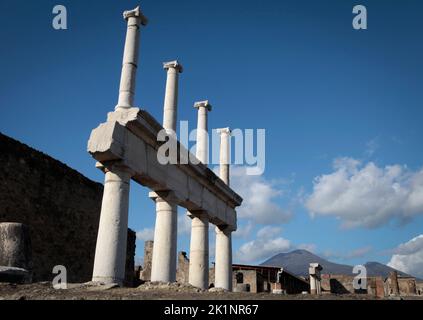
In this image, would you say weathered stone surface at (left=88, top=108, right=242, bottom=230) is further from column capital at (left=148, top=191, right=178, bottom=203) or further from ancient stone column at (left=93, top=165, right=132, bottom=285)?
ancient stone column at (left=93, top=165, right=132, bottom=285)

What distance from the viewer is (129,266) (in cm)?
1972

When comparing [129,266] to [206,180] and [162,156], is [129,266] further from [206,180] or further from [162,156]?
[162,156]

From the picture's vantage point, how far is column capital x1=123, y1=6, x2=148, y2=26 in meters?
10.8

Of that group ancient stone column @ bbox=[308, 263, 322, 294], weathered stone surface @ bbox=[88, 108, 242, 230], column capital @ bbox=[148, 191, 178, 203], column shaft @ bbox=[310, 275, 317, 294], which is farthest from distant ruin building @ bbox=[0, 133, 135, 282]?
ancient stone column @ bbox=[308, 263, 322, 294]

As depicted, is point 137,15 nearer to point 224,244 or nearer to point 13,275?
point 13,275

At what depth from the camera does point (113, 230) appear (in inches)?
345

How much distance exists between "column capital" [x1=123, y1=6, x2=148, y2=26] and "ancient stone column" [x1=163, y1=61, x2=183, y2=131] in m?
A: 2.03

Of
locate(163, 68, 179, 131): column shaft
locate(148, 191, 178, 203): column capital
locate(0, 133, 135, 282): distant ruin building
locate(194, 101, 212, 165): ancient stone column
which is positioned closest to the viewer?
locate(148, 191, 178, 203): column capital

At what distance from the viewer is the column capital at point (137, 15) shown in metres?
10.8

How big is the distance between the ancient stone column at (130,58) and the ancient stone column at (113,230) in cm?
168

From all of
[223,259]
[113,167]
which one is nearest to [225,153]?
[223,259]

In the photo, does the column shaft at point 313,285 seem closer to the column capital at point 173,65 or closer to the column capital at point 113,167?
the column capital at point 173,65
